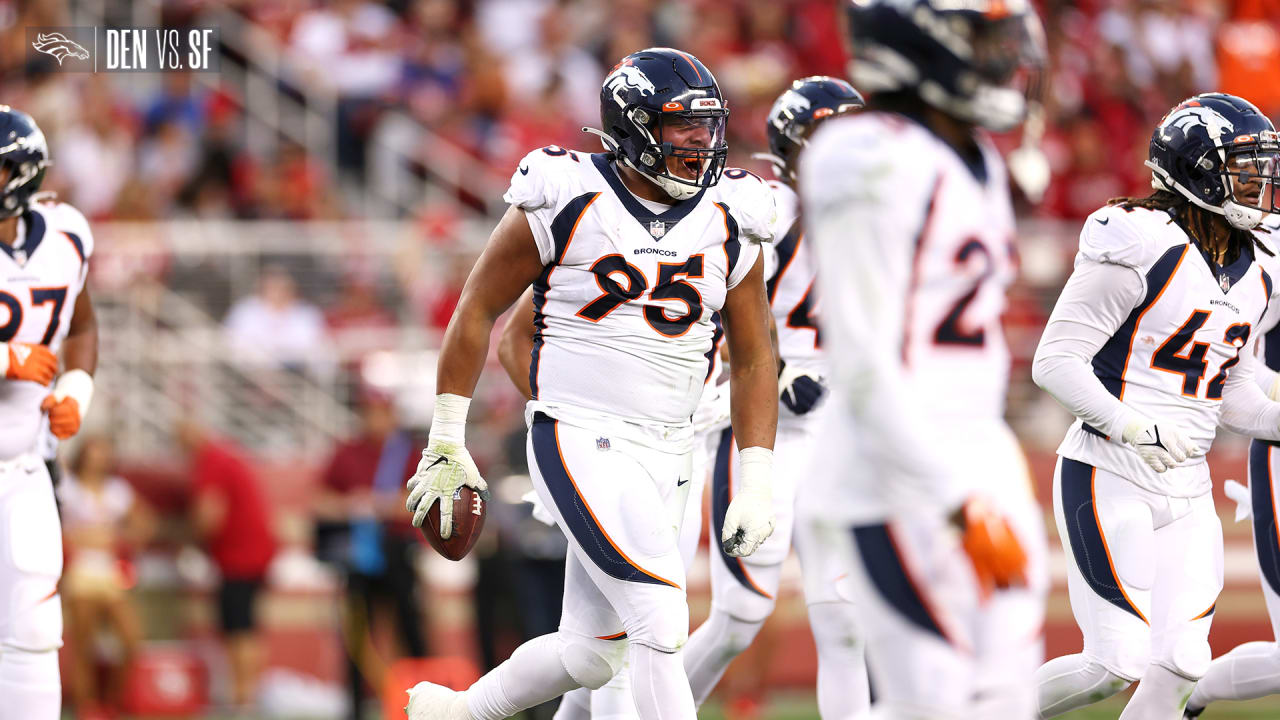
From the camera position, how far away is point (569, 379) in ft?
16.1

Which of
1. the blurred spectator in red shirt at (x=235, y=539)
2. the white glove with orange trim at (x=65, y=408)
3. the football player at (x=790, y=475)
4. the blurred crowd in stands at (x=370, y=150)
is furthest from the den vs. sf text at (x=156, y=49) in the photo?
the football player at (x=790, y=475)

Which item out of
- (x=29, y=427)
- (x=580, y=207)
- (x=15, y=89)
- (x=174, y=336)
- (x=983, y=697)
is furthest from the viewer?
(x=15, y=89)

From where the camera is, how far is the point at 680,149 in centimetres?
484

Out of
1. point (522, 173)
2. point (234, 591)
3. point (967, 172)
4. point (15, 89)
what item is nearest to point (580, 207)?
point (522, 173)

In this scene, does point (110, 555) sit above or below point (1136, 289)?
below

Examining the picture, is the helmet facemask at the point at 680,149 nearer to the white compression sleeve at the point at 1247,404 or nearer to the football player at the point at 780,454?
the football player at the point at 780,454

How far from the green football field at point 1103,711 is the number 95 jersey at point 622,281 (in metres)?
4.51

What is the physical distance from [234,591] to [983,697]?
25.1 feet

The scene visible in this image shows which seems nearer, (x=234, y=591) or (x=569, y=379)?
(x=569, y=379)

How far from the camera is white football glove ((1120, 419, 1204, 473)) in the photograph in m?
5.01

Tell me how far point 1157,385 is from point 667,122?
6.16 feet

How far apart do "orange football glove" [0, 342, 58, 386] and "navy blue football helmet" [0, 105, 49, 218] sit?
1.60 ft

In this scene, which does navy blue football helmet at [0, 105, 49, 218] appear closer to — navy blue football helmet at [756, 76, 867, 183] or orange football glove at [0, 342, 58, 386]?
orange football glove at [0, 342, 58, 386]

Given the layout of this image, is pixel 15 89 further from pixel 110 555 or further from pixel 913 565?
pixel 913 565
